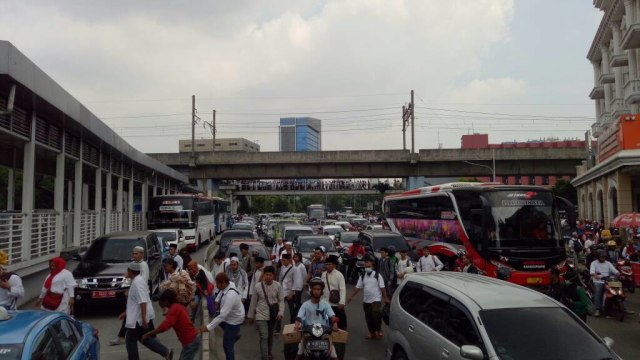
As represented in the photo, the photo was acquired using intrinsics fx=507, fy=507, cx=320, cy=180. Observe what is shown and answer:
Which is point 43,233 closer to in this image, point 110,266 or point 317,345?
point 110,266

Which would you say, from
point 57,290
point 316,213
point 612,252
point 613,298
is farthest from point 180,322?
point 316,213

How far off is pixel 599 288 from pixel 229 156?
1460 inches

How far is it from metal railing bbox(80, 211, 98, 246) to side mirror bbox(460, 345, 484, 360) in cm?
1911

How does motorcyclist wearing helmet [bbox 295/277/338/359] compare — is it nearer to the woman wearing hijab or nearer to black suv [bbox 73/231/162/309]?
the woman wearing hijab

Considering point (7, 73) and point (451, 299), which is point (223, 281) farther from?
point (7, 73)

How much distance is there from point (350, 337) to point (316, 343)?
383 cm

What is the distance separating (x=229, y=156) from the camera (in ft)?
150

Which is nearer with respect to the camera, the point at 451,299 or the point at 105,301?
the point at 451,299

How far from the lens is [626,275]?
14.1m

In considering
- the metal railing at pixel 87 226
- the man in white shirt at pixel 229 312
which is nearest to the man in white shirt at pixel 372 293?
the man in white shirt at pixel 229 312

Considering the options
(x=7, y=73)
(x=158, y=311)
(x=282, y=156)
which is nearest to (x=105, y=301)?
(x=158, y=311)

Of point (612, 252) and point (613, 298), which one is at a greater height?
point (612, 252)

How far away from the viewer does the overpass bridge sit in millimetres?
43656

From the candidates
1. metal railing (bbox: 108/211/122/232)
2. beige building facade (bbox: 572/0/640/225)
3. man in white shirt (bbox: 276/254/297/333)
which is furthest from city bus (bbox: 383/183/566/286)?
metal railing (bbox: 108/211/122/232)
